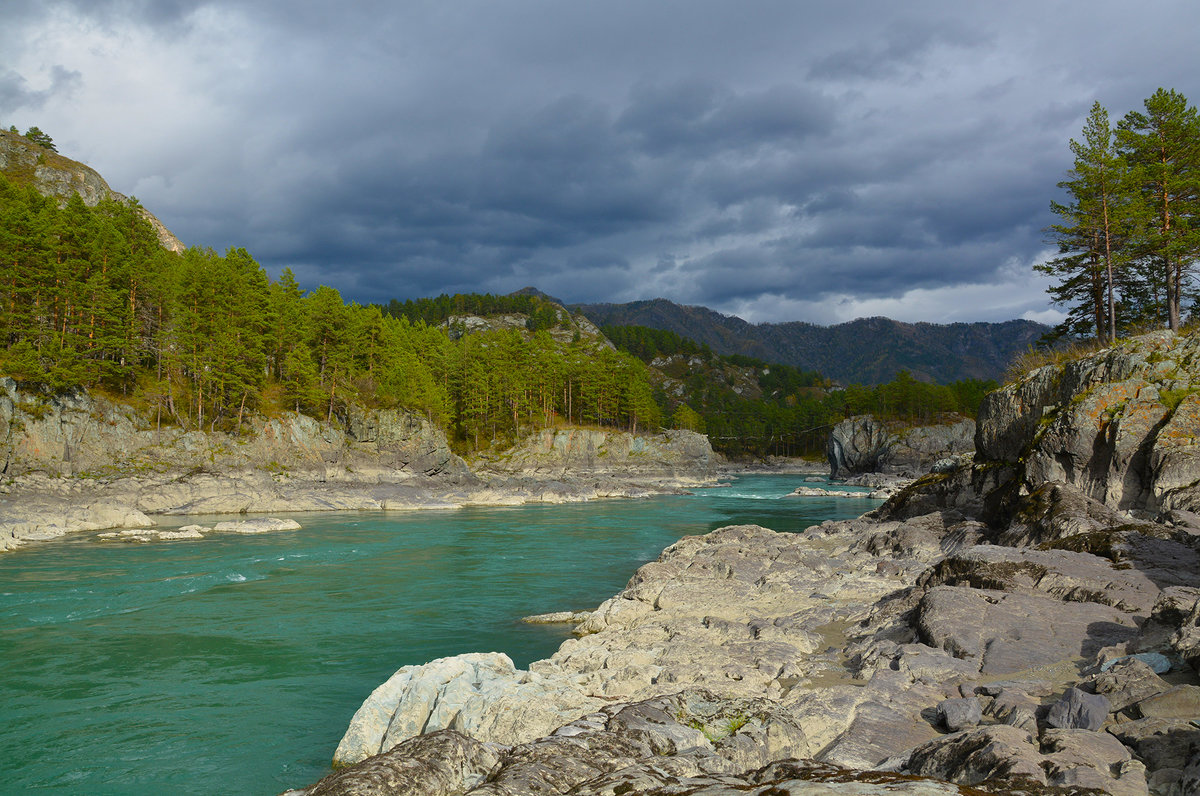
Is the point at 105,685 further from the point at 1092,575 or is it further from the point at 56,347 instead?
the point at 56,347

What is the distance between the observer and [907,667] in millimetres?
10453

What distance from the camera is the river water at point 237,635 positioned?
10805mm

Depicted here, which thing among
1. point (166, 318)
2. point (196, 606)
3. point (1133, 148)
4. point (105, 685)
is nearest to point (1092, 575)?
point (105, 685)

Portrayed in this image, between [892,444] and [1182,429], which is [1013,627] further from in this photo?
[892,444]

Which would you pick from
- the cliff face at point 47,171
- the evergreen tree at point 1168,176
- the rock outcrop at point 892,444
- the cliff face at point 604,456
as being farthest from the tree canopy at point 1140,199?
the cliff face at point 47,171

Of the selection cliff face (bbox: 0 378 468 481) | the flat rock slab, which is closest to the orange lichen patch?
the flat rock slab

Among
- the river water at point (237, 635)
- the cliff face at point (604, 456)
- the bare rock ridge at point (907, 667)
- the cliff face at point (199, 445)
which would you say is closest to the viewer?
the bare rock ridge at point (907, 667)

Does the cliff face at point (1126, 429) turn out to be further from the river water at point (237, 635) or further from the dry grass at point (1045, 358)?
the river water at point (237, 635)

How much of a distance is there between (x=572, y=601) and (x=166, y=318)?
60.2m

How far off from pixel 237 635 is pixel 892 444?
11216 centimetres

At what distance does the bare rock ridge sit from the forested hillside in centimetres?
5460

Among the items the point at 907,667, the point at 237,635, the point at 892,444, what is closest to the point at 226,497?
the point at 237,635

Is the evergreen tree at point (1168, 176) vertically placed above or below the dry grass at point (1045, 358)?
above

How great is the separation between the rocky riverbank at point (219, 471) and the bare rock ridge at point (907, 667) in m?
35.3
